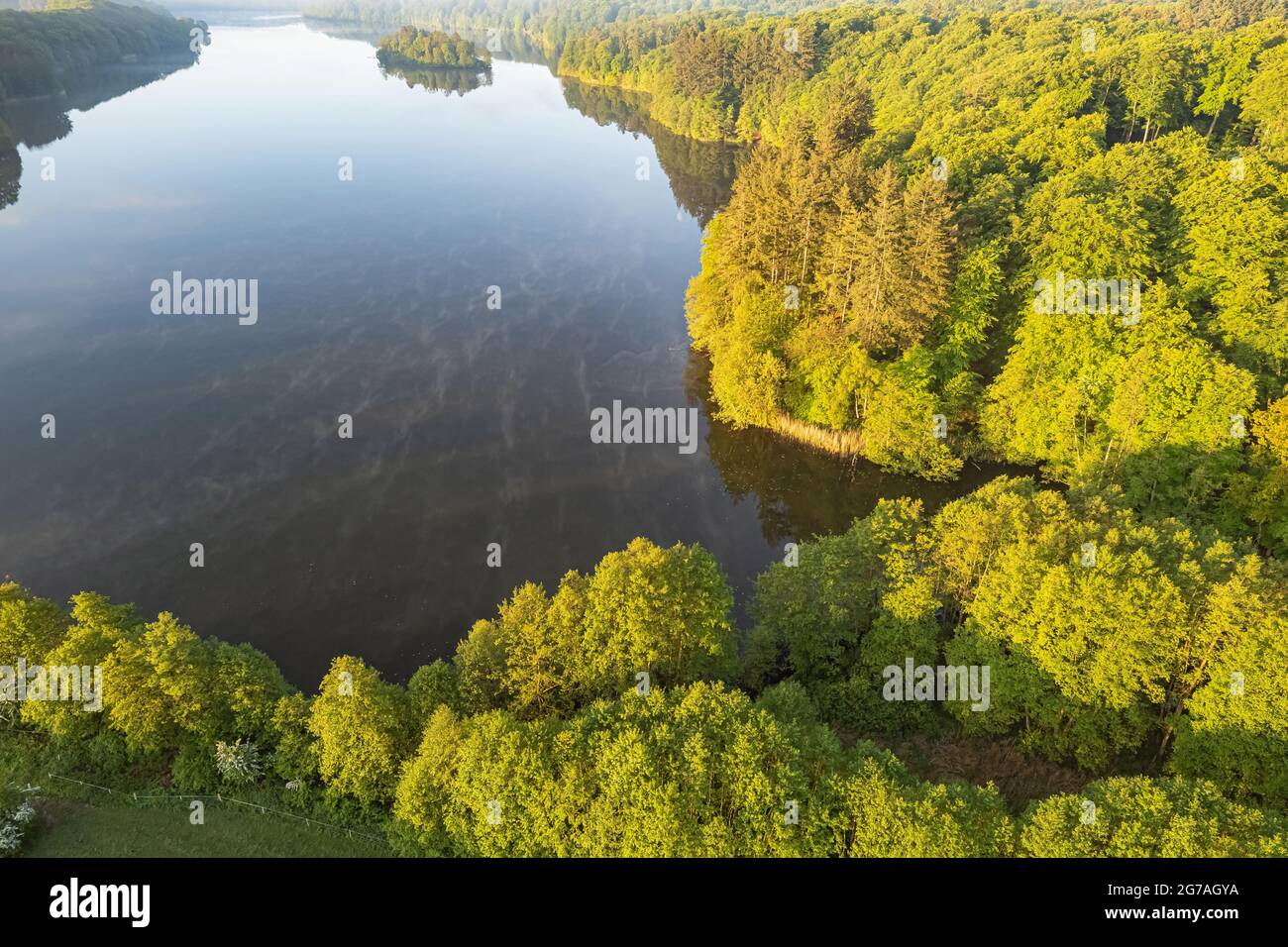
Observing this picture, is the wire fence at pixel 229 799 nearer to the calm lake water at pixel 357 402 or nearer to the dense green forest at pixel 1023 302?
the calm lake water at pixel 357 402

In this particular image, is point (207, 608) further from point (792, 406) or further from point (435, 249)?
point (435, 249)

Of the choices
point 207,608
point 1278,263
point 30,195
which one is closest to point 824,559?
point 207,608

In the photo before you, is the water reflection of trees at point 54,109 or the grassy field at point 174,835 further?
the water reflection of trees at point 54,109

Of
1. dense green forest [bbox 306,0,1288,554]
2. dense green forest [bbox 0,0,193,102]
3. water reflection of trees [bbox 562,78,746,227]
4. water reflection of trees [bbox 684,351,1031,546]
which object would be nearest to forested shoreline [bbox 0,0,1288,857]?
dense green forest [bbox 306,0,1288,554]

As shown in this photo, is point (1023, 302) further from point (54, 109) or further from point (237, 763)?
point (54, 109)

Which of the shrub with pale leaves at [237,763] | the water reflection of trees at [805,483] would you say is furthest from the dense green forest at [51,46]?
the shrub with pale leaves at [237,763]

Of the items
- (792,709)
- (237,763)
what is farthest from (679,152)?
(237,763)
